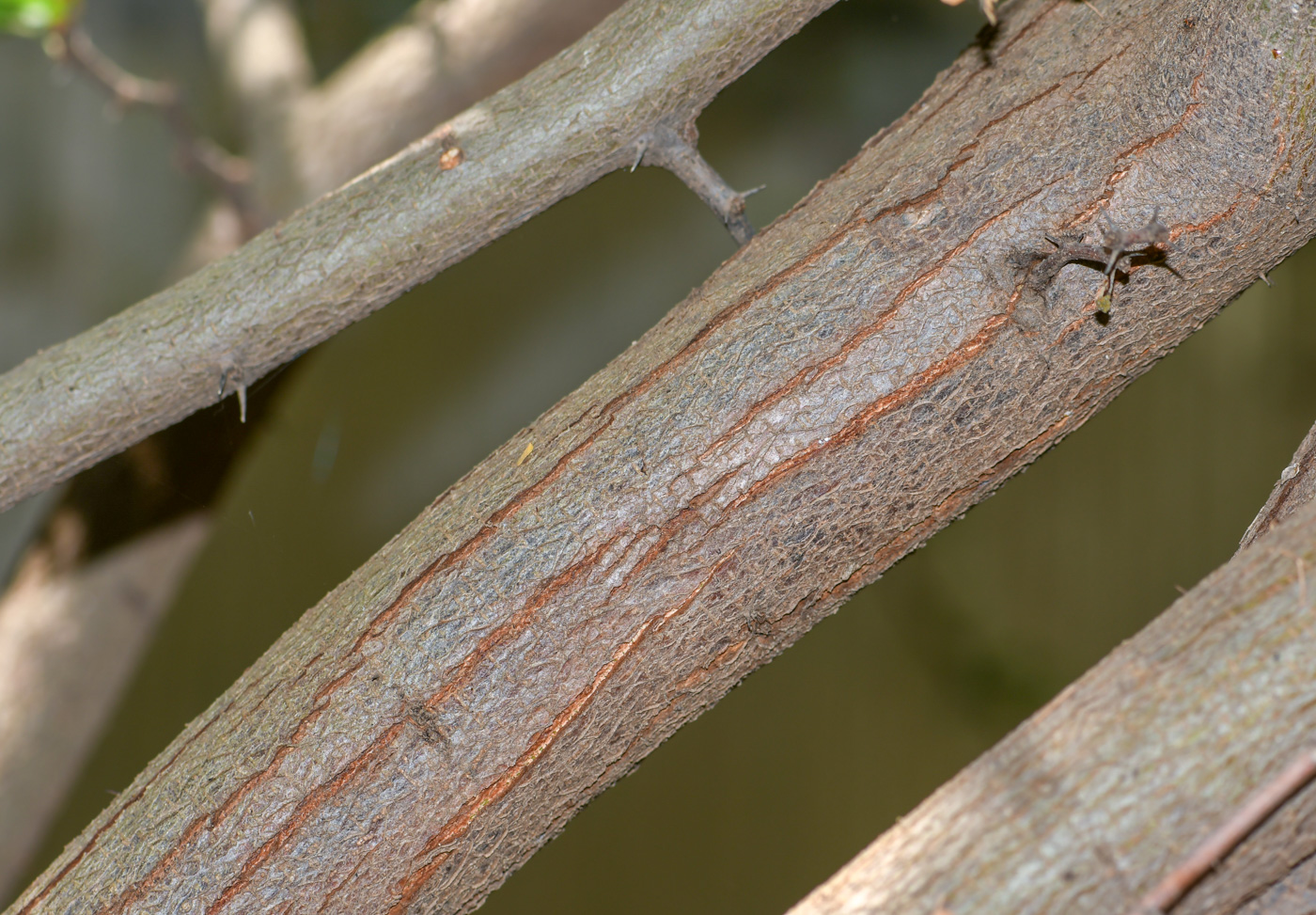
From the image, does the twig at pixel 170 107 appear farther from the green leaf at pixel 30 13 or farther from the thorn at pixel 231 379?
the thorn at pixel 231 379

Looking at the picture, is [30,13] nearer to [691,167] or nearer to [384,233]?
[384,233]

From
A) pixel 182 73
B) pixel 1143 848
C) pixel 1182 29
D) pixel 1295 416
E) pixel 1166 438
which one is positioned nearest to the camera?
pixel 1143 848

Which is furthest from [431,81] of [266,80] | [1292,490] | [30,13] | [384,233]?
[1292,490]

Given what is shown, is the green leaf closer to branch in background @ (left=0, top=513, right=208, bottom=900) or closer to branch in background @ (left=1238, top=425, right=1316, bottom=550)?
branch in background @ (left=0, top=513, right=208, bottom=900)

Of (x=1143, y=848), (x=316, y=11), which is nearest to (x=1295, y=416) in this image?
(x=1143, y=848)

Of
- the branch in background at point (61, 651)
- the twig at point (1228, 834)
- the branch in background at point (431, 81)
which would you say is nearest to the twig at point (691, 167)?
the twig at point (1228, 834)

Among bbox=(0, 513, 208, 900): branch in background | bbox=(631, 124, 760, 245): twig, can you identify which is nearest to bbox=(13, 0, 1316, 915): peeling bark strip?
bbox=(631, 124, 760, 245): twig

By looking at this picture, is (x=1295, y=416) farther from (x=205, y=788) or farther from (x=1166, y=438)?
(x=205, y=788)
